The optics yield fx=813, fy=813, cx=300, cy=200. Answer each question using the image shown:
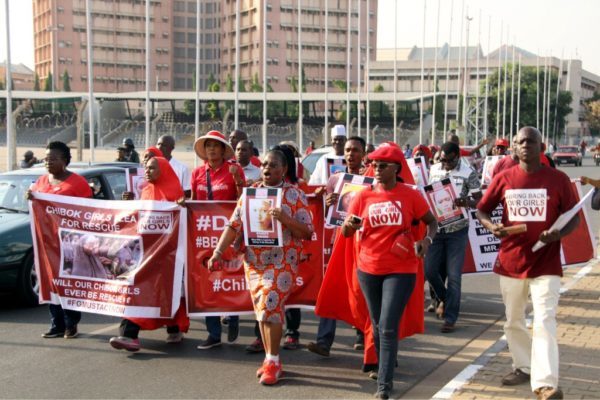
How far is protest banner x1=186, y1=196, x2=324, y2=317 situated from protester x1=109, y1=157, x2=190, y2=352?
15 centimetres

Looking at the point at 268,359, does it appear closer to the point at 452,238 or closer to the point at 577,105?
the point at 452,238

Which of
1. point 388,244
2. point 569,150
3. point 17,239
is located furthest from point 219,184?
point 569,150

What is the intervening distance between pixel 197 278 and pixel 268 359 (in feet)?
5.03

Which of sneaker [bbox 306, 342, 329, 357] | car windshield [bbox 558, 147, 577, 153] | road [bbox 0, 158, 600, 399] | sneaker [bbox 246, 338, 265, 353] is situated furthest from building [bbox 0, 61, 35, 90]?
sneaker [bbox 306, 342, 329, 357]

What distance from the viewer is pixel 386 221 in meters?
5.92

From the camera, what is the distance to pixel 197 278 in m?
7.76

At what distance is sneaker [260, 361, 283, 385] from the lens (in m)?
6.45

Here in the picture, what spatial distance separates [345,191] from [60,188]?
2.95 m

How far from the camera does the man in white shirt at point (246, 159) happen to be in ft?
29.5

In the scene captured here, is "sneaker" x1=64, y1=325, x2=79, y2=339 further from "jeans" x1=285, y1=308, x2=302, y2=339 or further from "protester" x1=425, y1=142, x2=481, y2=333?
"protester" x1=425, y1=142, x2=481, y2=333

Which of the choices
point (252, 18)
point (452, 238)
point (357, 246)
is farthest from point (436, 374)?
point (252, 18)

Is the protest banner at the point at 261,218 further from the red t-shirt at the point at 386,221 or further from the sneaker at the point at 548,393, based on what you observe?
the sneaker at the point at 548,393

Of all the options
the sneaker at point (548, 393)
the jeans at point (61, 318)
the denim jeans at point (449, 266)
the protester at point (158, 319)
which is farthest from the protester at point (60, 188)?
the sneaker at point (548, 393)

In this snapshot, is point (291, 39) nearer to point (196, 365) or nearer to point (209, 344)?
point (209, 344)
